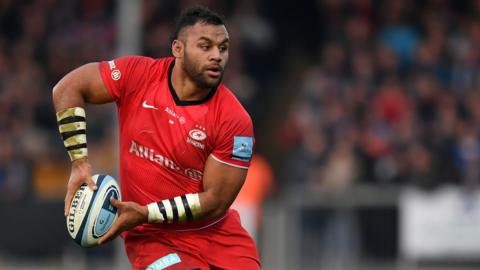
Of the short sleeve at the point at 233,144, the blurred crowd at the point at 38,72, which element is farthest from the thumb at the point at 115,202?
the blurred crowd at the point at 38,72

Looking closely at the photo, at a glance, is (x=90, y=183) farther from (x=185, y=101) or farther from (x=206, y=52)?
(x=206, y=52)

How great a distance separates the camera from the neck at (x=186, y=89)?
686cm

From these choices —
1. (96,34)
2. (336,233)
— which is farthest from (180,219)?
(96,34)

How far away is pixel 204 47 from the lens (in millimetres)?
6719

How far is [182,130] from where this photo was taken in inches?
269

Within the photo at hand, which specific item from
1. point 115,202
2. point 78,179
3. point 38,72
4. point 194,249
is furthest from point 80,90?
point 38,72

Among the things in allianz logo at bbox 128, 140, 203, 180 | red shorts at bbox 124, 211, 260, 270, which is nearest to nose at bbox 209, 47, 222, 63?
allianz logo at bbox 128, 140, 203, 180

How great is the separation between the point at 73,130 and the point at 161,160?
1.84ft

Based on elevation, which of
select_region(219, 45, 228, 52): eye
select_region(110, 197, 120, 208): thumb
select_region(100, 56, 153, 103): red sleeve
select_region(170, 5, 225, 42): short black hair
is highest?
select_region(170, 5, 225, 42): short black hair

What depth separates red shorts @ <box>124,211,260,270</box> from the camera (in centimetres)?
686

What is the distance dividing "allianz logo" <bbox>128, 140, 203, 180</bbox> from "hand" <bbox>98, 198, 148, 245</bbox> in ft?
1.15

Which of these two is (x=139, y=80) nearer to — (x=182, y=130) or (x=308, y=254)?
(x=182, y=130)

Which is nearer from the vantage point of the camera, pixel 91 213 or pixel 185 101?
pixel 91 213

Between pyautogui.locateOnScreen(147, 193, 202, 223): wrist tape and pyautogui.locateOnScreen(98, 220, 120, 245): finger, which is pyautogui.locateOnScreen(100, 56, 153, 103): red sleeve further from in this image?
pyautogui.locateOnScreen(98, 220, 120, 245): finger
